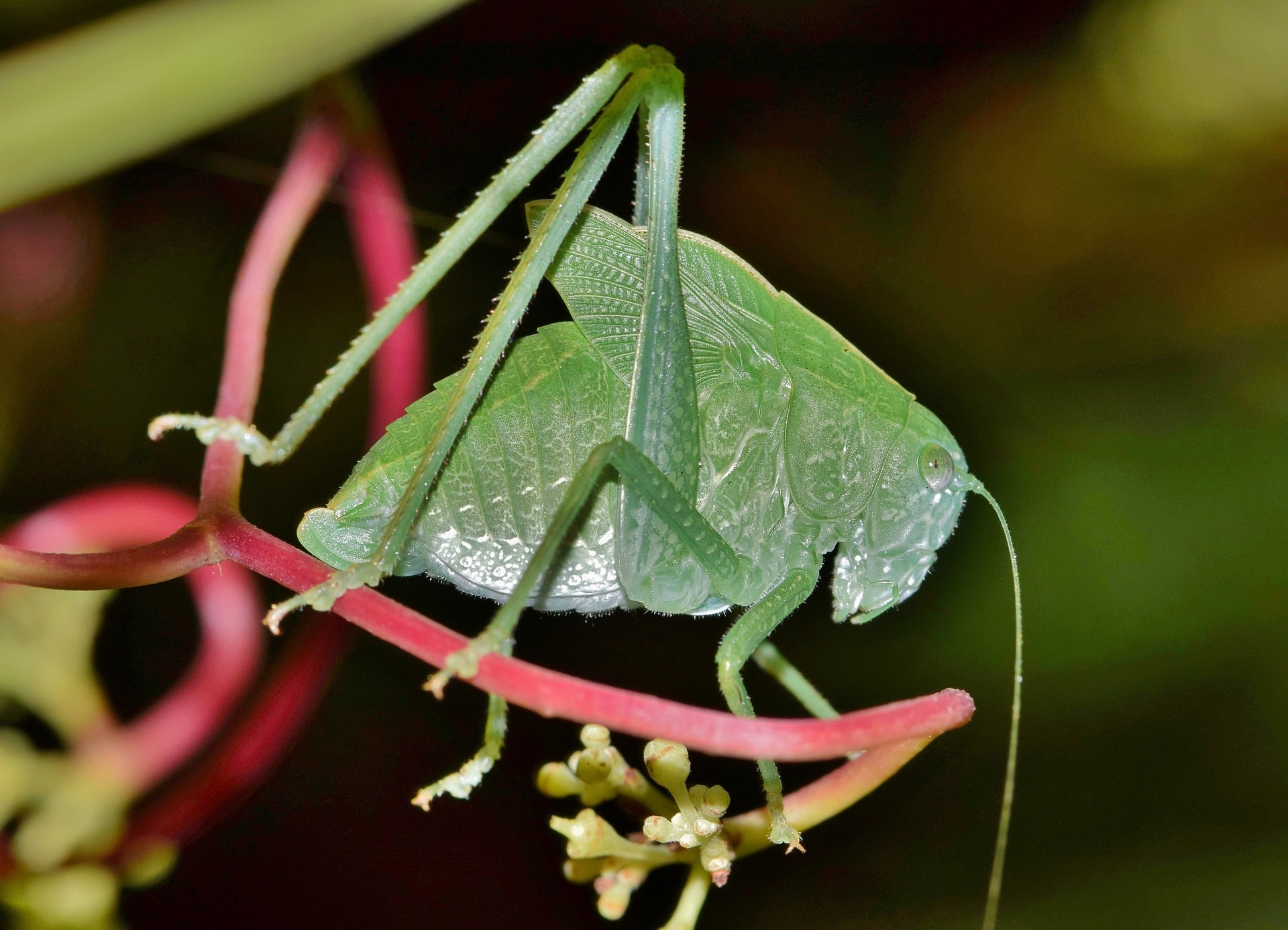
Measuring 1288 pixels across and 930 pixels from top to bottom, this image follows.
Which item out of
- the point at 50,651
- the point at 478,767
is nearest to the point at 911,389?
the point at 478,767

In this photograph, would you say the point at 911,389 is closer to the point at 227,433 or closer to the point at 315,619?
the point at 315,619

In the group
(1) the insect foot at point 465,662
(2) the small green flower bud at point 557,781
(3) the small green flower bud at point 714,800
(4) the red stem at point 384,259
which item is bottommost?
(3) the small green flower bud at point 714,800

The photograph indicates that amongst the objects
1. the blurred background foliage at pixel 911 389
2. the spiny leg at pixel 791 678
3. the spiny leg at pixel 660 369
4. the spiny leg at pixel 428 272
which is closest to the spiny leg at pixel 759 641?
the spiny leg at pixel 660 369

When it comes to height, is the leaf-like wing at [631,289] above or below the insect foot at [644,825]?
above

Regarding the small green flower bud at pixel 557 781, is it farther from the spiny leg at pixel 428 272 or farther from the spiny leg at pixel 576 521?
the spiny leg at pixel 428 272

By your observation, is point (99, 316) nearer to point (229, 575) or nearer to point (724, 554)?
point (229, 575)

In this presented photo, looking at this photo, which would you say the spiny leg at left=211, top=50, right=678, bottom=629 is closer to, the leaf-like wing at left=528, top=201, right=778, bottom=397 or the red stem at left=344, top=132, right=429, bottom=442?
the leaf-like wing at left=528, top=201, right=778, bottom=397

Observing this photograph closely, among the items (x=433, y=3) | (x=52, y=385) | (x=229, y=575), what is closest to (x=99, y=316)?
(x=52, y=385)
